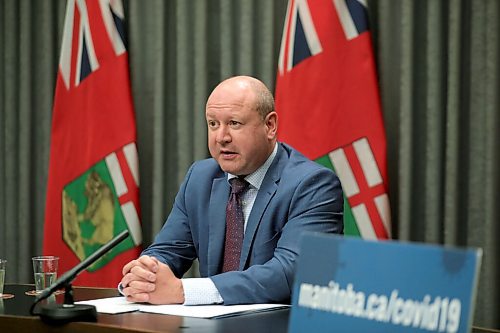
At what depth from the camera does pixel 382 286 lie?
4.90ft

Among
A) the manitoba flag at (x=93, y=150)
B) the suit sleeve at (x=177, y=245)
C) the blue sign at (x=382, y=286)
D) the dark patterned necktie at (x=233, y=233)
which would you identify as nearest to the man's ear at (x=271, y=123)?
the dark patterned necktie at (x=233, y=233)

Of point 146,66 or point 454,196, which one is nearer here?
point 454,196

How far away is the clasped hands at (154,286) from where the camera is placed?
234 centimetres

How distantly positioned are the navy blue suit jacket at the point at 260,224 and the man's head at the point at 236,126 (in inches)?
4.0

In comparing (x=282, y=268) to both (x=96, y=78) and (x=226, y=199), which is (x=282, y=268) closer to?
(x=226, y=199)

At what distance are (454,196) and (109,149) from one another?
5.98 ft

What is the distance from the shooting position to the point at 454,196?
12.1ft

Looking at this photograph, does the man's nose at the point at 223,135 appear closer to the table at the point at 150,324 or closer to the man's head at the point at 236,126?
the man's head at the point at 236,126

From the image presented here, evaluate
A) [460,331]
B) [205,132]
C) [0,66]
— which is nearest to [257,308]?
[460,331]

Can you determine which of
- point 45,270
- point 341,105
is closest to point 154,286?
point 45,270

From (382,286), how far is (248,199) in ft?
4.55

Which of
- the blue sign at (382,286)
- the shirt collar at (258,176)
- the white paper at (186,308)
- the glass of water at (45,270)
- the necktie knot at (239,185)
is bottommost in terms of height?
the white paper at (186,308)

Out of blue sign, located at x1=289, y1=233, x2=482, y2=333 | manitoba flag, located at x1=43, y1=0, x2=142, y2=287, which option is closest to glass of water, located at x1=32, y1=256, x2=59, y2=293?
blue sign, located at x1=289, y1=233, x2=482, y2=333

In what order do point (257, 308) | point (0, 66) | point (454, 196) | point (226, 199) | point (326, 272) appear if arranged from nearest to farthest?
A: point (326, 272) < point (257, 308) < point (226, 199) < point (454, 196) < point (0, 66)
